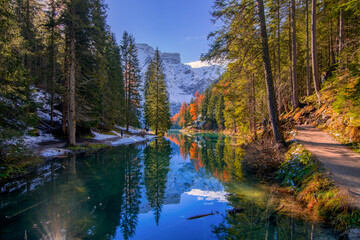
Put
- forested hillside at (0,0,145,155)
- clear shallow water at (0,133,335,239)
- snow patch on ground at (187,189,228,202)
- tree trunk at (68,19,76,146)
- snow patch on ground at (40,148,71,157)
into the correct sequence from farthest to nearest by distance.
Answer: tree trunk at (68,19,76,146) → snow patch on ground at (40,148,71,157) → forested hillside at (0,0,145,155) → snow patch on ground at (187,189,228,202) → clear shallow water at (0,133,335,239)

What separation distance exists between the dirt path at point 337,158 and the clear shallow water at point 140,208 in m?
1.57

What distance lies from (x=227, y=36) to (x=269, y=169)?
6883mm

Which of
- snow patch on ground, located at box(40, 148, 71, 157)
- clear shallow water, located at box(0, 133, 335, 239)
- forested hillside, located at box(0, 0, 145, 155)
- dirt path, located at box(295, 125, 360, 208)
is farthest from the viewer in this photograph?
snow patch on ground, located at box(40, 148, 71, 157)

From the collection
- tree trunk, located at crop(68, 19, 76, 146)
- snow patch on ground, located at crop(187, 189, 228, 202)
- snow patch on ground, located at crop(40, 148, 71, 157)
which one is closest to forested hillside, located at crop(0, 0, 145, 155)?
tree trunk, located at crop(68, 19, 76, 146)

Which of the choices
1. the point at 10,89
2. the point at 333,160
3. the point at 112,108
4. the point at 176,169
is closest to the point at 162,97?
the point at 112,108

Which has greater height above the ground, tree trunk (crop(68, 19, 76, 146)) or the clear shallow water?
tree trunk (crop(68, 19, 76, 146))

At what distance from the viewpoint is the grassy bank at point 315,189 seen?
12.1ft

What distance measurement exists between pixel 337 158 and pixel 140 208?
7273 millimetres

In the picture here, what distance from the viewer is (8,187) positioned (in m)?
6.36

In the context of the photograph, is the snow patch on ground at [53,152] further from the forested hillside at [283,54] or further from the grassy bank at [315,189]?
the grassy bank at [315,189]

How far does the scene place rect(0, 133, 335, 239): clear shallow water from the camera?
3990 mm

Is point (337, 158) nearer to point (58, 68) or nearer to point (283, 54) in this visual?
point (283, 54)

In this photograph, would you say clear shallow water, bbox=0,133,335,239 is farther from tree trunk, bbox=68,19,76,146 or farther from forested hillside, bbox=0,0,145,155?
tree trunk, bbox=68,19,76,146

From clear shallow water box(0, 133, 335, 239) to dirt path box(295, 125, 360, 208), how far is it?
1.57 m
